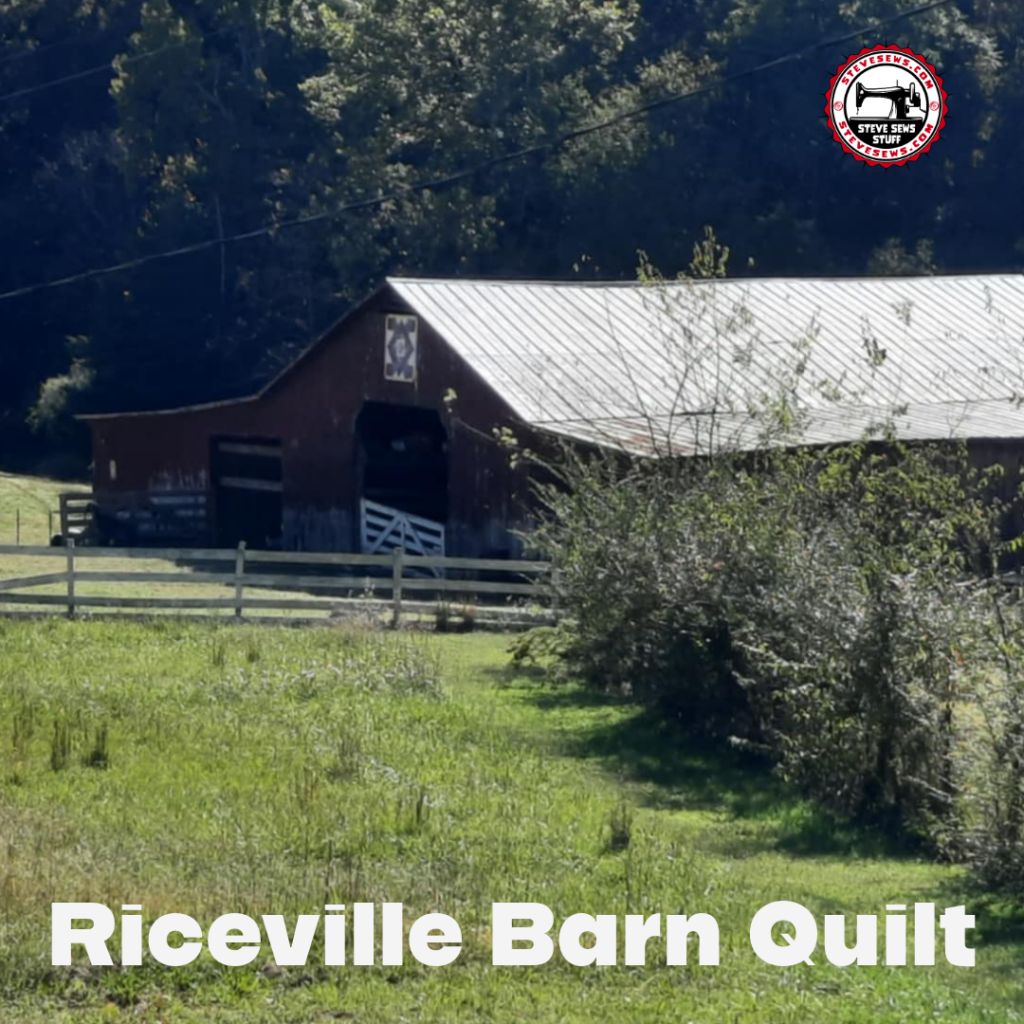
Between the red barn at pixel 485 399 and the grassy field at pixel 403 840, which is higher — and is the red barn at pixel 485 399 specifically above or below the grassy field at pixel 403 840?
above

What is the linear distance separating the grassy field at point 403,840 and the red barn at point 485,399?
399 inches

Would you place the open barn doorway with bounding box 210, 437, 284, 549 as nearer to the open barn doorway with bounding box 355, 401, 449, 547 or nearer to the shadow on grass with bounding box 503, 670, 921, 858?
the open barn doorway with bounding box 355, 401, 449, 547

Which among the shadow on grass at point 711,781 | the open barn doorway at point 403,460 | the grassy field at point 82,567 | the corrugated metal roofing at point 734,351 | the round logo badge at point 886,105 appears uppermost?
the round logo badge at point 886,105

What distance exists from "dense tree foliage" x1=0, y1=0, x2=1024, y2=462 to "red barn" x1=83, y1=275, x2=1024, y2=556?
1623 cm

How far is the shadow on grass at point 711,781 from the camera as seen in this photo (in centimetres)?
1309

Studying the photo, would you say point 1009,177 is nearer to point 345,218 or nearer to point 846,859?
point 345,218

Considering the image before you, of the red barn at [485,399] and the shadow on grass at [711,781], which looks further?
the red barn at [485,399]

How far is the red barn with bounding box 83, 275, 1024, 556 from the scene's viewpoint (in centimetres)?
3028

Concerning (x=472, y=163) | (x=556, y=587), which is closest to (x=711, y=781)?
(x=556, y=587)

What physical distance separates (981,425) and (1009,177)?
2726 cm

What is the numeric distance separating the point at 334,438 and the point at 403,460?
1.33 m

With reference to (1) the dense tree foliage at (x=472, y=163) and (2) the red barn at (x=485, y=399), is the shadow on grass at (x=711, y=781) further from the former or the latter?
(1) the dense tree foliage at (x=472, y=163)

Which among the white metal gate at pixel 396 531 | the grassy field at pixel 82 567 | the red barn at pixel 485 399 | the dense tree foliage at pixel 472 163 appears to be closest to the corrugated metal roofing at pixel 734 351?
the red barn at pixel 485 399

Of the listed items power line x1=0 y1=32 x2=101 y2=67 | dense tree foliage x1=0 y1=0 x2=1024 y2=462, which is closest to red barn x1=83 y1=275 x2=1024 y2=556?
dense tree foliage x1=0 y1=0 x2=1024 y2=462
